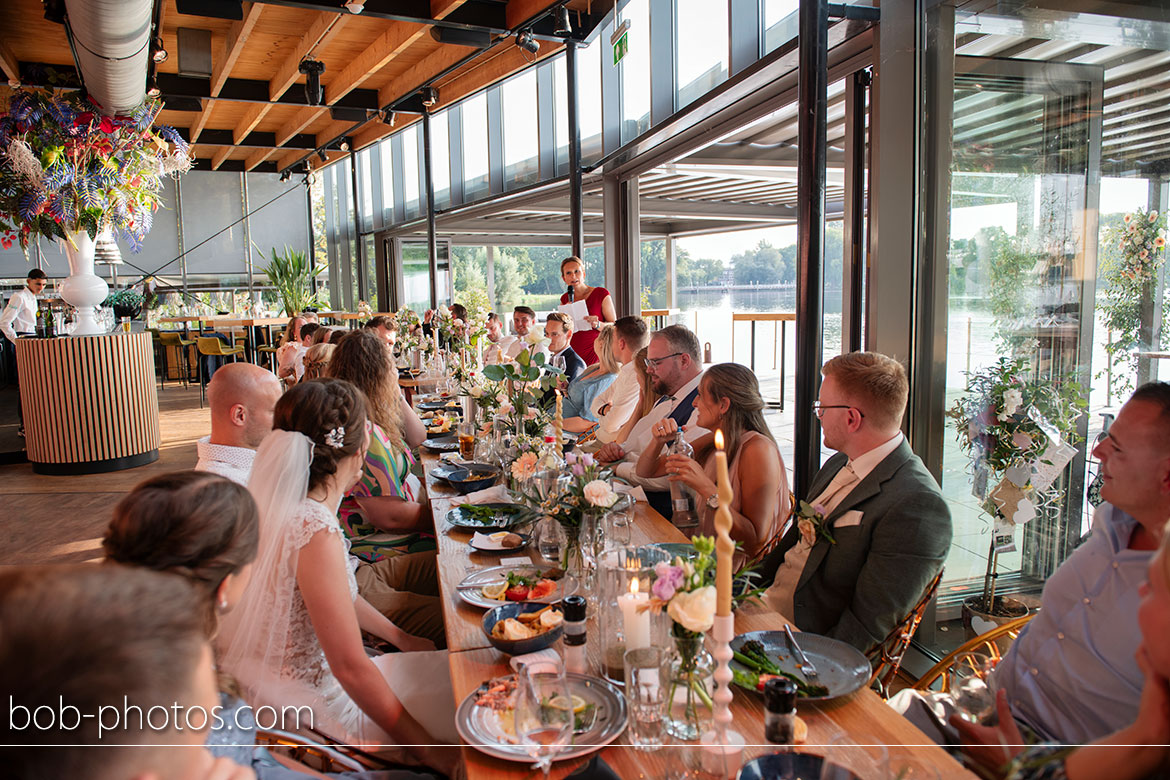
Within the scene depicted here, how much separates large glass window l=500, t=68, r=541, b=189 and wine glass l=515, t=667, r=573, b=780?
24.8 feet

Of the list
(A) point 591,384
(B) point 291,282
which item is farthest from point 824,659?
(B) point 291,282

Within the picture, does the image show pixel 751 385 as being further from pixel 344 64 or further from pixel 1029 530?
pixel 344 64

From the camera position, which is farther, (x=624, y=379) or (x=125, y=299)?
(x=125, y=299)

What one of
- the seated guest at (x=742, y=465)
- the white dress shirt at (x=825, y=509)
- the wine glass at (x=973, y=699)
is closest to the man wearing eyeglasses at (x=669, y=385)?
the seated guest at (x=742, y=465)

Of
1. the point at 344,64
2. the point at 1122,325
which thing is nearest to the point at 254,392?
the point at 1122,325

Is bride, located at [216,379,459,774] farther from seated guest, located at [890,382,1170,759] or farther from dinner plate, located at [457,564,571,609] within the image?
seated guest, located at [890,382,1170,759]

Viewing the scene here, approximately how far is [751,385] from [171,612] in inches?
80.1

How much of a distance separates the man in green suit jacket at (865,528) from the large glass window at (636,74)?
438 centimetres

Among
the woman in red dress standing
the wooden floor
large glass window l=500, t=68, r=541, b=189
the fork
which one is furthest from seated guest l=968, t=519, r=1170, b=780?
large glass window l=500, t=68, r=541, b=189

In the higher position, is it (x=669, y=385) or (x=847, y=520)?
(x=669, y=385)

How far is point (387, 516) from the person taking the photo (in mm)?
3000

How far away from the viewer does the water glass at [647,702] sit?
1249 millimetres

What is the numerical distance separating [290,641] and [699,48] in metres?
4.64

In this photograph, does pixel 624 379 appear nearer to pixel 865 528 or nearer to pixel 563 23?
pixel 865 528
